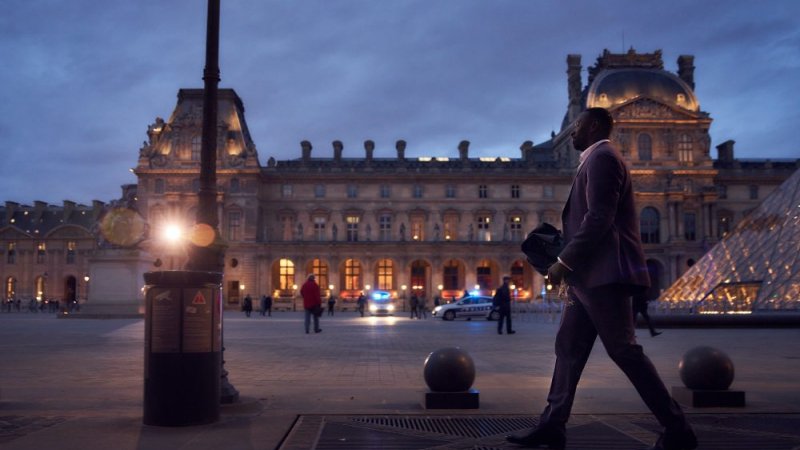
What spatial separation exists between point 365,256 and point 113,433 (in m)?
59.1

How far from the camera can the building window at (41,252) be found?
8156 centimetres

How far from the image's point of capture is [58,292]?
80.7m

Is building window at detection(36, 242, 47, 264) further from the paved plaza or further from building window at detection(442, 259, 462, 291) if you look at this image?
the paved plaza

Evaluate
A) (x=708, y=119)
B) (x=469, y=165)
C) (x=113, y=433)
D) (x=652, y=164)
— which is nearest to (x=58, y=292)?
(x=469, y=165)

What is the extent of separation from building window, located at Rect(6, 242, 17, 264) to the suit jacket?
88.3 meters

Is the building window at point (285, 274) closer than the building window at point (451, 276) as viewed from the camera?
Yes

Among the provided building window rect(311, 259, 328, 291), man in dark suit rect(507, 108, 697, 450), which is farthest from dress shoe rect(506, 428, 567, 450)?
building window rect(311, 259, 328, 291)

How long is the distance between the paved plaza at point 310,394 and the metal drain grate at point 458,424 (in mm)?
157

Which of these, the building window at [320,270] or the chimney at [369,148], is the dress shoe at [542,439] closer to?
the building window at [320,270]

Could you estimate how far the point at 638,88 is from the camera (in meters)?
65.1

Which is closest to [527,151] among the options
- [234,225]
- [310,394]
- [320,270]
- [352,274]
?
[352,274]

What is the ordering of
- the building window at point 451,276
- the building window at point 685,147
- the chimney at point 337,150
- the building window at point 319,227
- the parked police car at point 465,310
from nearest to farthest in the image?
the parked police car at point 465,310
the building window at point 685,147
the building window at point 319,227
the building window at point 451,276
the chimney at point 337,150

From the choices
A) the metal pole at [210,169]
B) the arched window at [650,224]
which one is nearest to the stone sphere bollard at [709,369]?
the metal pole at [210,169]

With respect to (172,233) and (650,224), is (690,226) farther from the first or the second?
(172,233)
